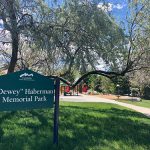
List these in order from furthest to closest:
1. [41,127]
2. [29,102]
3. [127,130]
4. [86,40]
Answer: [86,40]
[127,130]
[41,127]
[29,102]

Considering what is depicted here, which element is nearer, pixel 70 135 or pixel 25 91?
pixel 25 91

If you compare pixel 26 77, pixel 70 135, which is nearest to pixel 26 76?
pixel 26 77

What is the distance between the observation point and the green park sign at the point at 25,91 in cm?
722

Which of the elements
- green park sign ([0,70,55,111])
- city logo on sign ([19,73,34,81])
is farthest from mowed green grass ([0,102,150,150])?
city logo on sign ([19,73,34,81])

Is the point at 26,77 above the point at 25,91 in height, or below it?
above

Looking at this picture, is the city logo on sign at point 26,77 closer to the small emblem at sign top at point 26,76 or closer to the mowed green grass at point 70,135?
the small emblem at sign top at point 26,76

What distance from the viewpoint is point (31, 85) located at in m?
7.65

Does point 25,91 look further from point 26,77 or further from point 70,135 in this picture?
point 70,135

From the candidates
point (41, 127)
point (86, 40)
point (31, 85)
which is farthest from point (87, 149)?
point (86, 40)

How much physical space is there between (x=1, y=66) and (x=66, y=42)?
4811 millimetres

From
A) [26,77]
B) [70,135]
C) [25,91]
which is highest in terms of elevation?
[26,77]

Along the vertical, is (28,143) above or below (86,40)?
below

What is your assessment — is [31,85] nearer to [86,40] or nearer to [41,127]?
[41,127]

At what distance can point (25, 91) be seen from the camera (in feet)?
24.6
